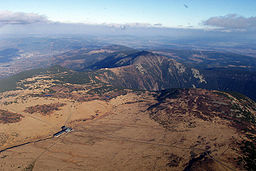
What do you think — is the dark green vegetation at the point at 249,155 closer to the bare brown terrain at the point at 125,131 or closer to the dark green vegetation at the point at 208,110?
the dark green vegetation at the point at 208,110

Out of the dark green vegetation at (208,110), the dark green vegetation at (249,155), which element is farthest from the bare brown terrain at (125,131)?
the dark green vegetation at (249,155)

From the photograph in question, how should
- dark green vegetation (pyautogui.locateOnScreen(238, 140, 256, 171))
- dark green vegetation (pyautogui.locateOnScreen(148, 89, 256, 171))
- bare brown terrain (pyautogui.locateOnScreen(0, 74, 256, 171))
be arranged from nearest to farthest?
dark green vegetation (pyautogui.locateOnScreen(238, 140, 256, 171)) → bare brown terrain (pyautogui.locateOnScreen(0, 74, 256, 171)) → dark green vegetation (pyautogui.locateOnScreen(148, 89, 256, 171))

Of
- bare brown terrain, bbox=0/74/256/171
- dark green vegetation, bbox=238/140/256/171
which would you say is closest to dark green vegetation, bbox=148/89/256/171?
dark green vegetation, bbox=238/140/256/171

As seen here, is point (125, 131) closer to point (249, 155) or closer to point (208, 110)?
point (249, 155)

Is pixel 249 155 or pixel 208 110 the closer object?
pixel 249 155

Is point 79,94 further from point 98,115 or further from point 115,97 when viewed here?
point 98,115

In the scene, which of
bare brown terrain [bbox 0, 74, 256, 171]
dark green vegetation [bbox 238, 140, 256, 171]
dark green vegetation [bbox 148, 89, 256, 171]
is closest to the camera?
dark green vegetation [bbox 238, 140, 256, 171]

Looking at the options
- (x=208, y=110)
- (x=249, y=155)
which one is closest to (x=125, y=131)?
(x=249, y=155)

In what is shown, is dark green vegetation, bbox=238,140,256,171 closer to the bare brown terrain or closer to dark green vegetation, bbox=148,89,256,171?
dark green vegetation, bbox=148,89,256,171

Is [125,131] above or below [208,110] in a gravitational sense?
below
